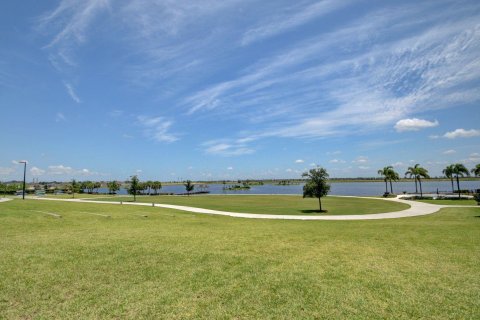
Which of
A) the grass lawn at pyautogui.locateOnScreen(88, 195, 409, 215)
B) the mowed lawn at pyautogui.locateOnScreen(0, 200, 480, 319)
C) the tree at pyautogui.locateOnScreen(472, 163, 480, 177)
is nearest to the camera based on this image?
the mowed lawn at pyautogui.locateOnScreen(0, 200, 480, 319)

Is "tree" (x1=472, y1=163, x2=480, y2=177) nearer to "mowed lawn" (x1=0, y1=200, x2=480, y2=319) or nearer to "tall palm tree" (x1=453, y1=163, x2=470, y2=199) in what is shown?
"tall palm tree" (x1=453, y1=163, x2=470, y2=199)

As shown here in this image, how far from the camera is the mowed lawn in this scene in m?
5.88

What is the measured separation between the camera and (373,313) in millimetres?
5766

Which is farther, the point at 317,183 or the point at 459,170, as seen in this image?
the point at 459,170

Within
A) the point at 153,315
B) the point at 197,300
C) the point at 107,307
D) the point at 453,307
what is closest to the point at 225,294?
the point at 197,300

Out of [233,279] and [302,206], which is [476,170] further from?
[233,279]

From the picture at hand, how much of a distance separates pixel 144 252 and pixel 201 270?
2.92 m

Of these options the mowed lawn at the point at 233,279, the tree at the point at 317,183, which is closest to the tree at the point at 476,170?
the tree at the point at 317,183

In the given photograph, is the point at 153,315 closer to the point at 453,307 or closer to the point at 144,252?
the point at 144,252

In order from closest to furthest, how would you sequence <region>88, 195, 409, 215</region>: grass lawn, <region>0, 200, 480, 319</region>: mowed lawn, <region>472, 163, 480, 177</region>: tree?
<region>0, 200, 480, 319</region>: mowed lawn < <region>88, 195, 409, 215</region>: grass lawn < <region>472, 163, 480, 177</region>: tree

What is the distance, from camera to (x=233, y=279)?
7.58 meters

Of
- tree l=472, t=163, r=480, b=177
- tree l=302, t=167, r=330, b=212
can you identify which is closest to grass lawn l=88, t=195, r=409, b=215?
tree l=302, t=167, r=330, b=212

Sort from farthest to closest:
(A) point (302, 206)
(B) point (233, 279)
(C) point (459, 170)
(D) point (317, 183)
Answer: (C) point (459, 170)
(A) point (302, 206)
(D) point (317, 183)
(B) point (233, 279)

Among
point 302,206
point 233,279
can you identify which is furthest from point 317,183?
point 233,279
